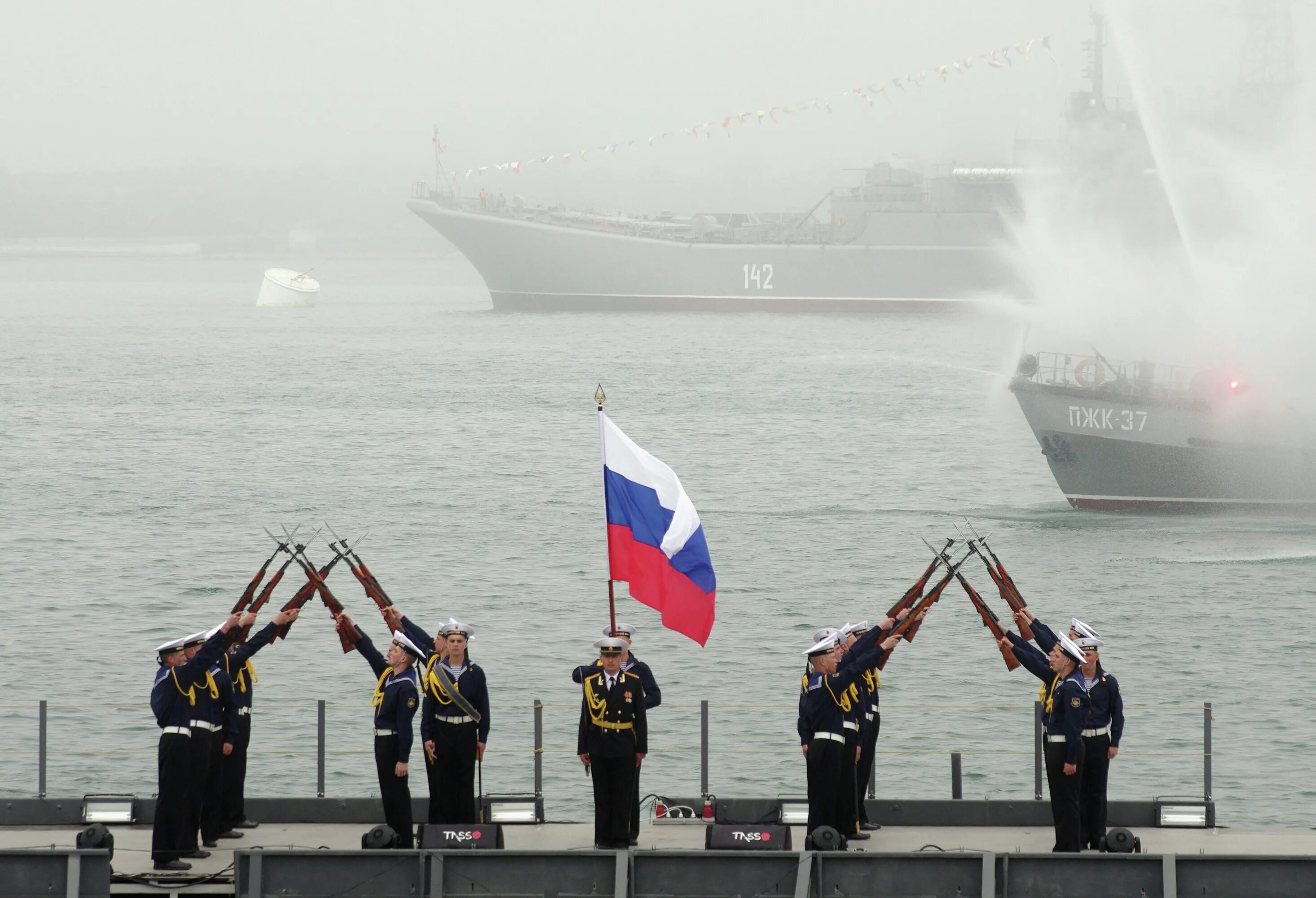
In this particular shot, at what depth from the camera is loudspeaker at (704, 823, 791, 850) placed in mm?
9203

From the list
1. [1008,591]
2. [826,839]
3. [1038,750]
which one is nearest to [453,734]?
[826,839]

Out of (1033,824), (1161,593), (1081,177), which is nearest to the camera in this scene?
(1033,824)

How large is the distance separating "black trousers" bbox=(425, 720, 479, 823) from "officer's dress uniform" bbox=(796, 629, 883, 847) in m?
2.17

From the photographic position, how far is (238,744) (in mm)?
10703

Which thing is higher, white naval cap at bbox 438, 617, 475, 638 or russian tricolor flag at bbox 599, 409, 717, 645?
russian tricolor flag at bbox 599, 409, 717, 645

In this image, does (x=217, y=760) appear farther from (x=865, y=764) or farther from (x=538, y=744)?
(x=865, y=764)

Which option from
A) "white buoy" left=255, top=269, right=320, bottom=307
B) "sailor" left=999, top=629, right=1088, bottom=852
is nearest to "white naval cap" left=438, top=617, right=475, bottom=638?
"sailor" left=999, top=629, right=1088, bottom=852

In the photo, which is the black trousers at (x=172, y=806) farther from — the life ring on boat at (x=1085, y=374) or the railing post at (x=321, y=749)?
A: the life ring on boat at (x=1085, y=374)

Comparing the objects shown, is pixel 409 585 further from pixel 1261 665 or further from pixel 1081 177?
pixel 1081 177

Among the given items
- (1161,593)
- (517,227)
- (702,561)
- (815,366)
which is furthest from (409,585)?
(517,227)

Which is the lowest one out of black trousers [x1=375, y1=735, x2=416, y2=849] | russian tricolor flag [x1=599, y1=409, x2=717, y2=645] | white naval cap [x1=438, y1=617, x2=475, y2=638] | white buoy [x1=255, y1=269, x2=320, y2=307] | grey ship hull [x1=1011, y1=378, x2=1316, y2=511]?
black trousers [x1=375, y1=735, x2=416, y2=849]

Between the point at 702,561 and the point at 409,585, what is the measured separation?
2279 cm

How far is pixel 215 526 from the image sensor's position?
1614 inches

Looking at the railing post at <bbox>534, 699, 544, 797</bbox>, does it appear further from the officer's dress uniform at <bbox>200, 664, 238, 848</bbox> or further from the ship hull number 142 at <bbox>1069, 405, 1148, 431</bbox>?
the ship hull number 142 at <bbox>1069, 405, 1148, 431</bbox>
